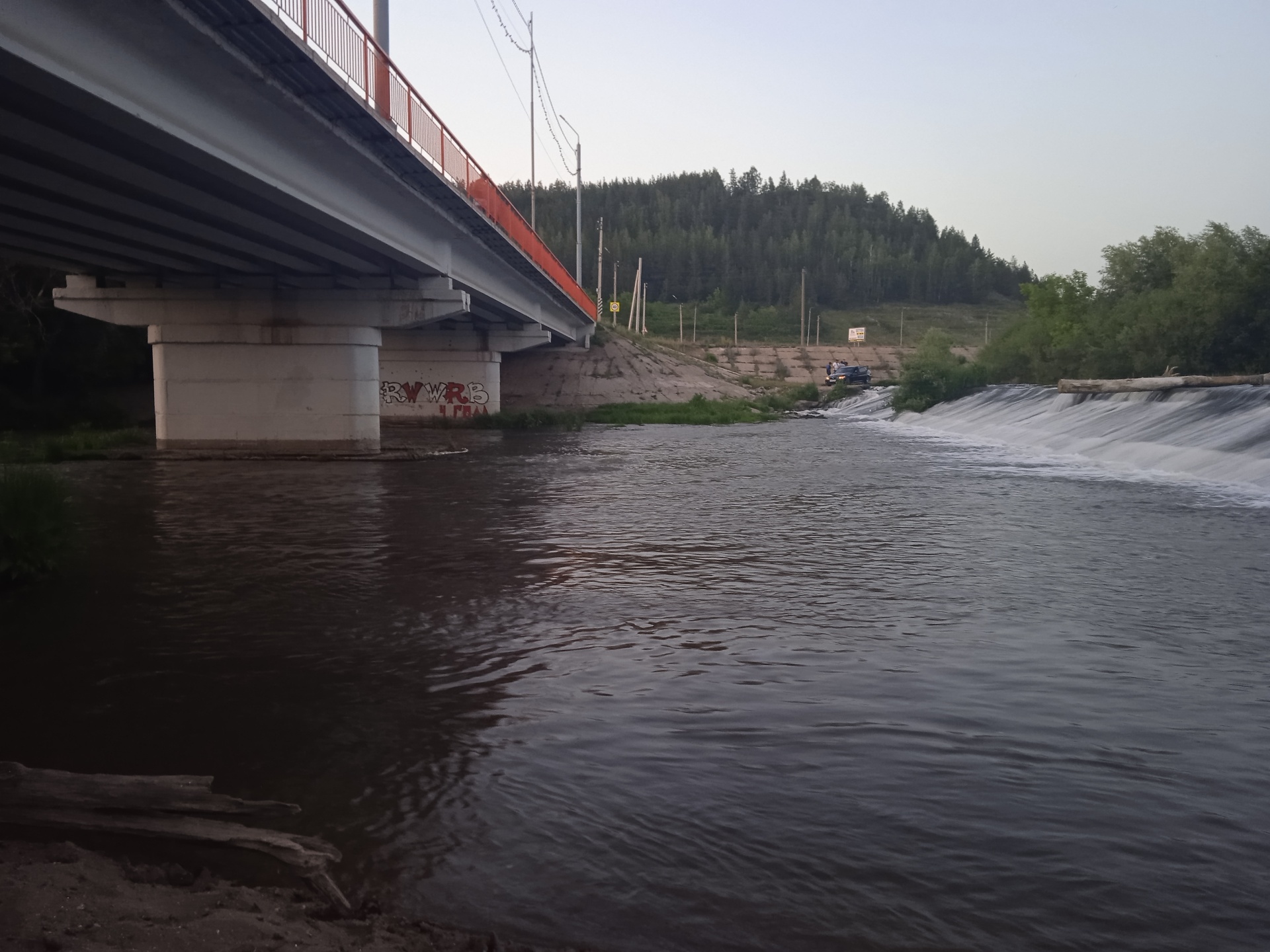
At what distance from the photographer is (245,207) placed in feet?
72.4

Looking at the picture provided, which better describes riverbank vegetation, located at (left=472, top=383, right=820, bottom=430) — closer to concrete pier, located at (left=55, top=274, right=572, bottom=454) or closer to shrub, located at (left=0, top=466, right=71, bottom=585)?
concrete pier, located at (left=55, top=274, right=572, bottom=454)

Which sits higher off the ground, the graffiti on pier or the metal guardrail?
the metal guardrail

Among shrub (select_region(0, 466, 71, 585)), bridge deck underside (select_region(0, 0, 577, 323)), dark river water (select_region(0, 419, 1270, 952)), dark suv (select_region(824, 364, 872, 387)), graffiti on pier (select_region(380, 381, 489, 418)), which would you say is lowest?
dark river water (select_region(0, 419, 1270, 952))

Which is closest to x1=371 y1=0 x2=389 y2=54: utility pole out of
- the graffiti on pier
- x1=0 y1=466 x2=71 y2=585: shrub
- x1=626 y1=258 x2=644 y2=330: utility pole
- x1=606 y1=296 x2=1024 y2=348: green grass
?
x1=0 y1=466 x2=71 y2=585: shrub

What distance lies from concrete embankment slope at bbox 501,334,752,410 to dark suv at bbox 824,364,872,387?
39.2ft

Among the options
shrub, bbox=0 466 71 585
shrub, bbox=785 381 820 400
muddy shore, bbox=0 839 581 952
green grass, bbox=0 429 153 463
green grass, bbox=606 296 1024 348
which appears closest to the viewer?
muddy shore, bbox=0 839 581 952

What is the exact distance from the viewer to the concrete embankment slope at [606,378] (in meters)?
67.1

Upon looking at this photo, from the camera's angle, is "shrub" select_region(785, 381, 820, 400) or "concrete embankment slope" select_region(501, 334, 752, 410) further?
"shrub" select_region(785, 381, 820, 400)

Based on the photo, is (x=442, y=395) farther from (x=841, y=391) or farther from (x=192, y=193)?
(x=192, y=193)

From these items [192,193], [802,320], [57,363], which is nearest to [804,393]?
[57,363]

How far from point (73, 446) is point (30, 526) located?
80.2 feet

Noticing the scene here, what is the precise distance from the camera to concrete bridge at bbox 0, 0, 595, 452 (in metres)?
14.0

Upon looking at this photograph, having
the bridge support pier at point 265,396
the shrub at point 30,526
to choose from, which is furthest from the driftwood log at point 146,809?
the bridge support pier at point 265,396

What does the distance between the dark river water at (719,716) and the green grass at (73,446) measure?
16.9 metres
